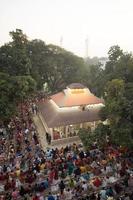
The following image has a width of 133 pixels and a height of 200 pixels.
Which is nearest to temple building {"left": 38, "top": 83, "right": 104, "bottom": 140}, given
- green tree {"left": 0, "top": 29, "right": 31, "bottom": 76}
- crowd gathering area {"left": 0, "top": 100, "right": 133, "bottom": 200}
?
crowd gathering area {"left": 0, "top": 100, "right": 133, "bottom": 200}

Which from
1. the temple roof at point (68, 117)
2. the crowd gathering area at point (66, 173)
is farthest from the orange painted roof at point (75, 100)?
the crowd gathering area at point (66, 173)

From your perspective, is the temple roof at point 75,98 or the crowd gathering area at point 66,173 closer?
the crowd gathering area at point 66,173

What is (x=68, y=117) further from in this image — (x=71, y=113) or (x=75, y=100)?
(x=75, y=100)

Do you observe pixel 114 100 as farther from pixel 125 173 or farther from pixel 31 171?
pixel 31 171

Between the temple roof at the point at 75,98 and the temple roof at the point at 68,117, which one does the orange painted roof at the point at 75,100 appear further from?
the temple roof at the point at 68,117

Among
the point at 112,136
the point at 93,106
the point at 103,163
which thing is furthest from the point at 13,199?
the point at 93,106

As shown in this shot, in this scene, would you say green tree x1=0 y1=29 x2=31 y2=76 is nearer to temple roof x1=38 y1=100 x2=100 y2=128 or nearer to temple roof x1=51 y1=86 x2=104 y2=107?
temple roof x1=51 y1=86 x2=104 y2=107
